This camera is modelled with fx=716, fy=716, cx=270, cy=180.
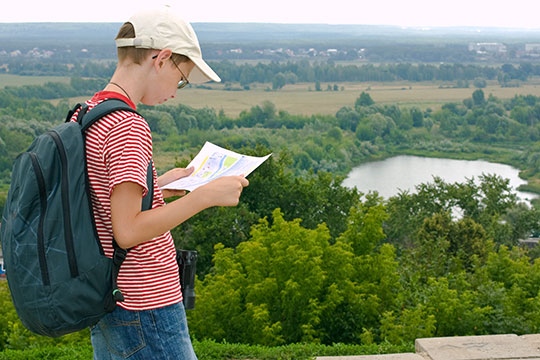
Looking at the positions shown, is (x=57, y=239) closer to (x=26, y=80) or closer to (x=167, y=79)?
(x=167, y=79)

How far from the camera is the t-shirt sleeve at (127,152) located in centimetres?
195

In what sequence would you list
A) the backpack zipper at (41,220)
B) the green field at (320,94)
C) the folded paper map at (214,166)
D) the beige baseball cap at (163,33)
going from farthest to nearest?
the green field at (320,94), the folded paper map at (214,166), the beige baseball cap at (163,33), the backpack zipper at (41,220)

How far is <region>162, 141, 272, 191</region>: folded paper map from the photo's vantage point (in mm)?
2586

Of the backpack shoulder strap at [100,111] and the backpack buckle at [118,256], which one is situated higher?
the backpack shoulder strap at [100,111]

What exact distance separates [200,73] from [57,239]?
69 centimetres

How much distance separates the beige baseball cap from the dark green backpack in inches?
8.4

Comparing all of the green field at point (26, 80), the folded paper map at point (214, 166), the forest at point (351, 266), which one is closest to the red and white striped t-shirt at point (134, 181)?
the folded paper map at point (214, 166)

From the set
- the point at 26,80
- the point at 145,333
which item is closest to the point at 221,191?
the point at 145,333

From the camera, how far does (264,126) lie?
112438 millimetres

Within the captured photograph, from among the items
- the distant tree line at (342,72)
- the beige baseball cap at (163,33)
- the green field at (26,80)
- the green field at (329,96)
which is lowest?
the green field at (329,96)

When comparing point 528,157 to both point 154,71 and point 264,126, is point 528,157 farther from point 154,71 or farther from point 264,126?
point 154,71

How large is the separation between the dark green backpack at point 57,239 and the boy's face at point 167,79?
167 mm

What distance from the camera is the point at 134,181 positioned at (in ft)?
6.39

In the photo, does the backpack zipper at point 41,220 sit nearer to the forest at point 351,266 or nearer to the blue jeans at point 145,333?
the blue jeans at point 145,333
